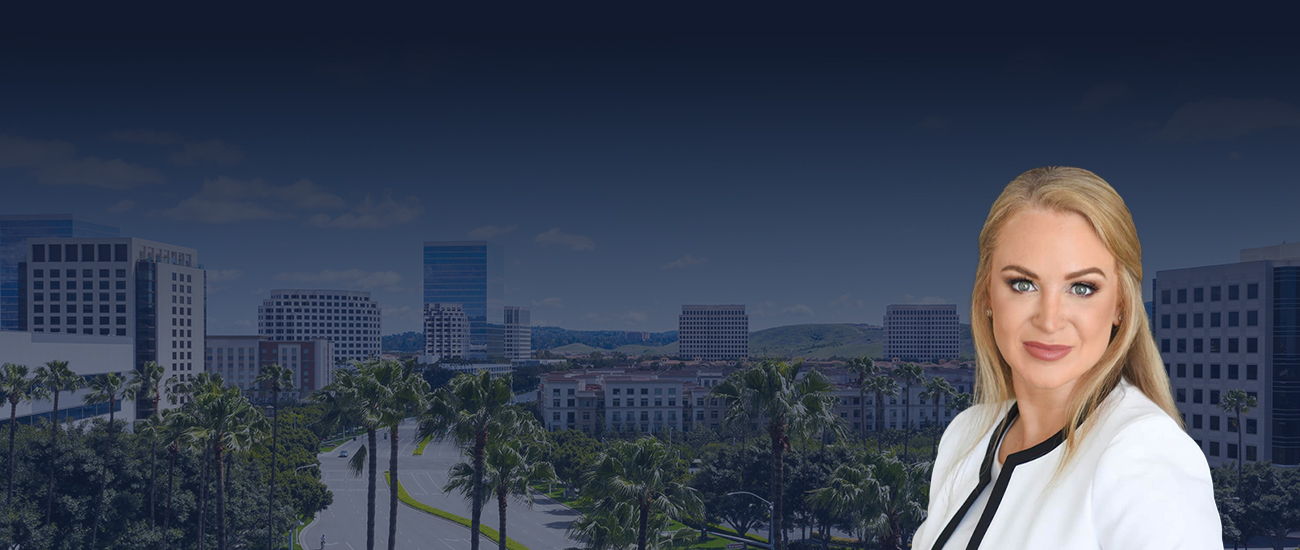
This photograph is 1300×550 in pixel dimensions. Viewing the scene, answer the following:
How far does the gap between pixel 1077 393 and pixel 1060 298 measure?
16 centimetres

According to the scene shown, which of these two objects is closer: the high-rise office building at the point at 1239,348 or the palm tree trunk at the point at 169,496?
the palm tree trunk at the point at 169,496

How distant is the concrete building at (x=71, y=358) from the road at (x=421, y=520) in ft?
58.3

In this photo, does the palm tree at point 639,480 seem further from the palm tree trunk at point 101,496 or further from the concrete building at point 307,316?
the concrete building at point 307,316

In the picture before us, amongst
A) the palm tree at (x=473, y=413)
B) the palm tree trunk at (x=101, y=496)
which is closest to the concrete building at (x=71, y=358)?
the palm tree trunk at (x=101, y=496)

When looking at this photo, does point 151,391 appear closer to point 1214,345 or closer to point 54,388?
point 54,388

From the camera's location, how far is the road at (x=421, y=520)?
4975 centimetres

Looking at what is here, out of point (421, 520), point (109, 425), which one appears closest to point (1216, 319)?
point (421, 520)

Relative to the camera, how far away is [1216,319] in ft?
201

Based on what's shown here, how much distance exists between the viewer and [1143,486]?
36.4 inches

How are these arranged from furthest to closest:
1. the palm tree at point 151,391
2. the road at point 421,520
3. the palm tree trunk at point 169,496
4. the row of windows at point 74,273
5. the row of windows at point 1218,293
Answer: the row of windows at point 74,273 < the row of windows at point 1218,293 < the road at point 421,520 < the palm tree at point 151,391 < the palm tree trunk at point 169,496

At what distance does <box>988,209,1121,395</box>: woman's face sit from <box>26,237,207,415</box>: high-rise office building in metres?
107

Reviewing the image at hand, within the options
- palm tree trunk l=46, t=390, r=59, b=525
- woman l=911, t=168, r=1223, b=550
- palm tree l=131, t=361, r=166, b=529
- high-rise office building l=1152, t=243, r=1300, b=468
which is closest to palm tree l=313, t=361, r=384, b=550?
palm tree l=131, t=361, r=166, b=529

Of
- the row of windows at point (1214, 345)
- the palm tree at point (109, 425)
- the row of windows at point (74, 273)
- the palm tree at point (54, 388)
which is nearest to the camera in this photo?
the palm tree at point (54, 388)

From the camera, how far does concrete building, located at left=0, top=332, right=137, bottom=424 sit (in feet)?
176
